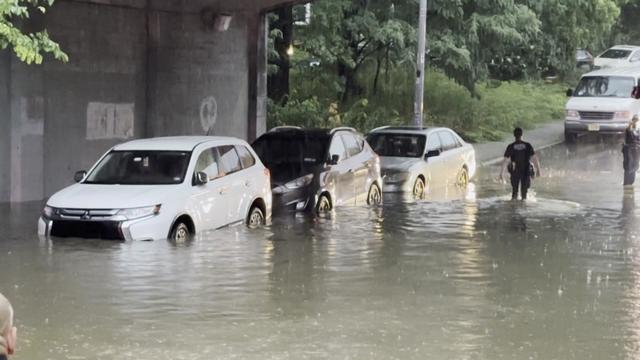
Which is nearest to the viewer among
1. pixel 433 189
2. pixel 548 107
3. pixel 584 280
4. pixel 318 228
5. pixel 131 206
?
pixel 584 280

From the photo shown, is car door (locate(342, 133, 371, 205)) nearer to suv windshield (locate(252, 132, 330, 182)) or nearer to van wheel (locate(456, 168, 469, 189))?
suv windshield (locate(252, 132, 330, 182))

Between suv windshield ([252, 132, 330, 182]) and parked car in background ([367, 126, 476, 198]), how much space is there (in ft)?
9.64

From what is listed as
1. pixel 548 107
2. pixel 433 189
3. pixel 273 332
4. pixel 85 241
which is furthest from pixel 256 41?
pixel 548 107

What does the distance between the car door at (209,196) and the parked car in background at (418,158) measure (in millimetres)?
6684

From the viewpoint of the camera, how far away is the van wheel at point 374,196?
19.0m

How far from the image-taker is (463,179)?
76.3 ft

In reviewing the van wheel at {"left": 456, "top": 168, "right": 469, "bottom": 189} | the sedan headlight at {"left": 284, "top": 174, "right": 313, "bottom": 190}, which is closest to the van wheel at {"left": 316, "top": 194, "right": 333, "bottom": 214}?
the sedan headlight at {"left": 284, "top": 174, "right": 313, "bottom": 190}

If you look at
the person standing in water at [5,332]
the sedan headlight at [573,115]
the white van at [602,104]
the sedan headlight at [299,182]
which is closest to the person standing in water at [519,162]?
the sedan headlight at [299,182]

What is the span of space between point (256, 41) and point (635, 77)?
1496 cm

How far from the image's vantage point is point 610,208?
18.9 meters

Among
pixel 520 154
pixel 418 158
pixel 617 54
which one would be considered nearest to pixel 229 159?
pixel 520 154

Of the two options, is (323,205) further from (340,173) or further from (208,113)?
(208,113)

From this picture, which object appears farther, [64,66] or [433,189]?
[433,189]

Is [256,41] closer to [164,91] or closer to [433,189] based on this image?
[164,91]
